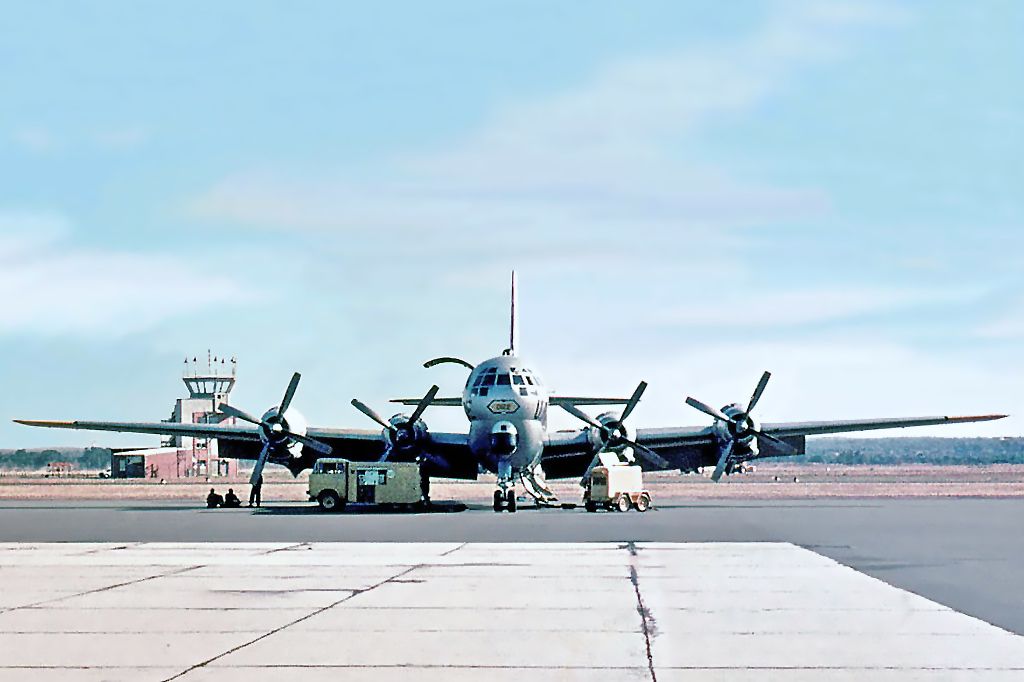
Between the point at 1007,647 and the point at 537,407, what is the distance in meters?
36.1

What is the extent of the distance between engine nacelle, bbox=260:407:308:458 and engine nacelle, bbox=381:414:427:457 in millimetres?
3855

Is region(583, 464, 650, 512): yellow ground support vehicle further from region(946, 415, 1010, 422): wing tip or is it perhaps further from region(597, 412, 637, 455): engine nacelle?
region(946, 415, 1010, 422): wing tip

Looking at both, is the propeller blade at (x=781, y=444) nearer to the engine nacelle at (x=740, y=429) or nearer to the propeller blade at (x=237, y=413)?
the engine nacelle at (x=740, y=429)

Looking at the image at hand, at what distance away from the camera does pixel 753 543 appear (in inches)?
1051

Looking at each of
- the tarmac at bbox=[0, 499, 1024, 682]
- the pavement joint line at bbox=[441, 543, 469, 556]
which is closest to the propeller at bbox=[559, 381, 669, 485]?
the tarmac at bbox=[0, 499, 1024, 682]

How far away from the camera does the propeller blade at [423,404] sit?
50844 mm

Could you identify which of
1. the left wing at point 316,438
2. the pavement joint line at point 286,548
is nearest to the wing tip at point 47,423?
the left wing at point 316,438

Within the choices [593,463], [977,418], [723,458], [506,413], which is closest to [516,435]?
[506,413]

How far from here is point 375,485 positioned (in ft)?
150

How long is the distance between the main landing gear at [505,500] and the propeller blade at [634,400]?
25.5 ft

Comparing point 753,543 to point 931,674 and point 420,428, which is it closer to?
point 931,674

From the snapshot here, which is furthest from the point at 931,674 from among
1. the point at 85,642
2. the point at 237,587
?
the point at 237,587

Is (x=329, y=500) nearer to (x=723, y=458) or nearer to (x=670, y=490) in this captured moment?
(x=723, y=458)

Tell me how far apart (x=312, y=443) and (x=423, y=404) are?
5.42 m
